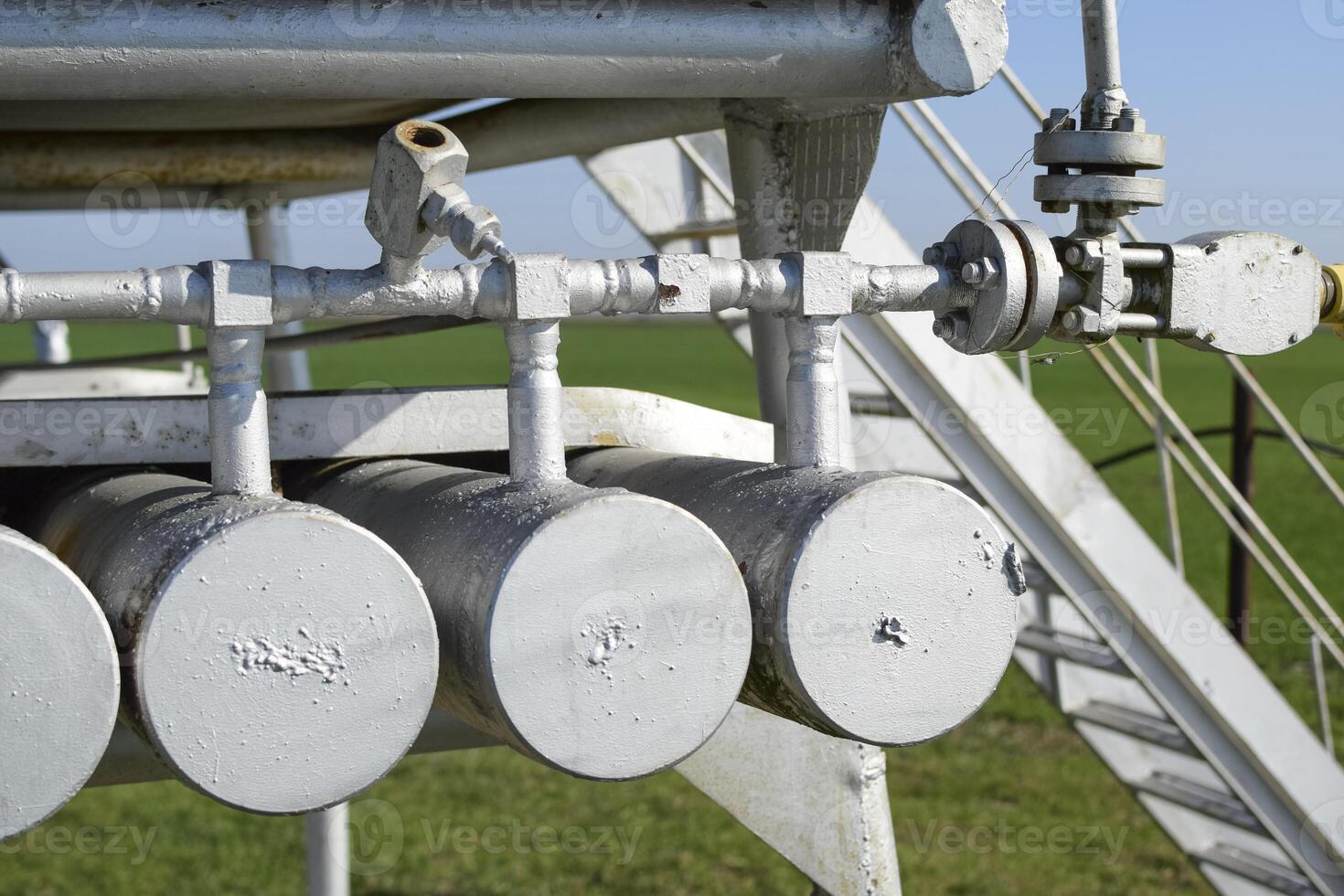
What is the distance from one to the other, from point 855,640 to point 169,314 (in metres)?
0.72

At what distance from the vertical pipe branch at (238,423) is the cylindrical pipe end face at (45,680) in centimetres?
21

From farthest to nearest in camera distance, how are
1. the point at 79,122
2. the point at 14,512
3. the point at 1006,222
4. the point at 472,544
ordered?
the point at 79,122, the point at 14,512, the point at 1006,222, the point at 472,544

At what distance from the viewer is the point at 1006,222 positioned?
5.21 feet

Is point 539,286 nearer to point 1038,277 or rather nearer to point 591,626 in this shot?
point 591,626

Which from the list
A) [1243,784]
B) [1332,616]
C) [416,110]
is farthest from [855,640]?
[1243,784]

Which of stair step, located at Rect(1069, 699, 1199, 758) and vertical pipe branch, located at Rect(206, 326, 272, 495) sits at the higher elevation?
vertical pipe branch, located at Rect(206, 326, 272, 495)

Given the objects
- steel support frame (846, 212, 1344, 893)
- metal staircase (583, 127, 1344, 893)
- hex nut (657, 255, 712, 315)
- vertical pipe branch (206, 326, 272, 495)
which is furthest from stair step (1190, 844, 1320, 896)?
vertical pipe branch (206, 326, 272, 495)

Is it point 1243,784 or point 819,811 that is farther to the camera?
point 1243,784

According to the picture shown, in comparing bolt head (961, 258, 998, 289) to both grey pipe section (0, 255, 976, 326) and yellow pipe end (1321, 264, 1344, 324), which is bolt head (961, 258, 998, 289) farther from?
yellow pipe end (1321, 264, 1344, 324)

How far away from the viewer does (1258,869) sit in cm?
404

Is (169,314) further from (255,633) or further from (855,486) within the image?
(855,486)

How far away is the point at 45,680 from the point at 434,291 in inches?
19.6

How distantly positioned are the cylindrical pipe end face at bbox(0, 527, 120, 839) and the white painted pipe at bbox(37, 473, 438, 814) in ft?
0.13

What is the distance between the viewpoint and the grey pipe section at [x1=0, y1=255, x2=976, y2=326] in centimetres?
132
